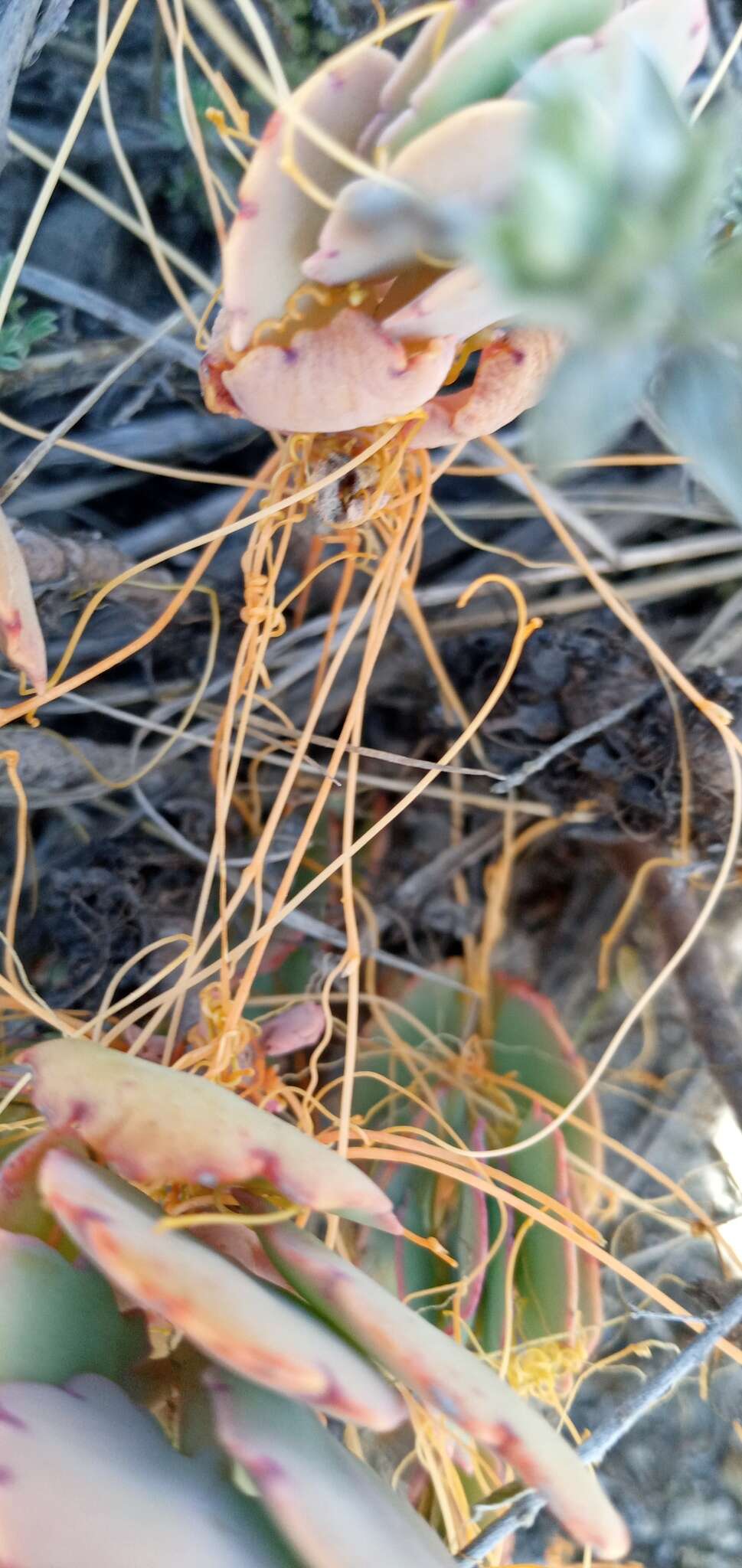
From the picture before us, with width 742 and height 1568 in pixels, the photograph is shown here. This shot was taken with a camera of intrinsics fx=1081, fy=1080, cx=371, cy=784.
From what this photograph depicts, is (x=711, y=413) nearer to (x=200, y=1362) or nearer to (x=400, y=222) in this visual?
(x=400, y=222)

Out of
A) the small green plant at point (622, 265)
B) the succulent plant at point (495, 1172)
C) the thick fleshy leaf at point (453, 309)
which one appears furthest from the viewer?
the succulent plant at point (495, 1172)

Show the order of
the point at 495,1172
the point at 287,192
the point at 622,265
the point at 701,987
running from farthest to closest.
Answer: the point at 701,987 → the point at 495,1172 → the point at 287,192 → the point at 622,265

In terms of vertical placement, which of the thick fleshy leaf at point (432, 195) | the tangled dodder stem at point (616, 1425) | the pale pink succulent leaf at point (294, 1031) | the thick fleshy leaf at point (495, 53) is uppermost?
the thick fleshy leaf at point (495, 53)

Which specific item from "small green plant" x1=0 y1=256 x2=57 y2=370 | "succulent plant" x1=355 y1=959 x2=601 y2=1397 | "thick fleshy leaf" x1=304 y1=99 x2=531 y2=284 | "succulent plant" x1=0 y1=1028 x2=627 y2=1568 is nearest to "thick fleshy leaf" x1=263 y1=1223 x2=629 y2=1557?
"succulent plant" x1=0 y1=1028 x2=627 y2=1568

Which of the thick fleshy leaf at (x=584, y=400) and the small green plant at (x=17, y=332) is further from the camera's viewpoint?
the small green plant at (x=17, y=332)

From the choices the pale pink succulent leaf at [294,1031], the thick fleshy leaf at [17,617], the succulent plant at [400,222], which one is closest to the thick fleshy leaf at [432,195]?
A: the succulent plant at [400,222]

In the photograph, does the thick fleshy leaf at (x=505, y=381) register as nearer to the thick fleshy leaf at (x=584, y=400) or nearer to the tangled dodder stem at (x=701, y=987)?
the thick fleshy leaf at (x=584, y=400)

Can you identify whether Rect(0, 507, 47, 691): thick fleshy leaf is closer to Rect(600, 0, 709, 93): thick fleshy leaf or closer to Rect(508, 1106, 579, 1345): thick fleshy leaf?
Rect(600, 0, 709, 93): thick fleshy leaf

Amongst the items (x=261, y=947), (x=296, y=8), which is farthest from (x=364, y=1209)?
(x=296, y=8)

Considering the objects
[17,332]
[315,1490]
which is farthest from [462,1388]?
[17,332]
